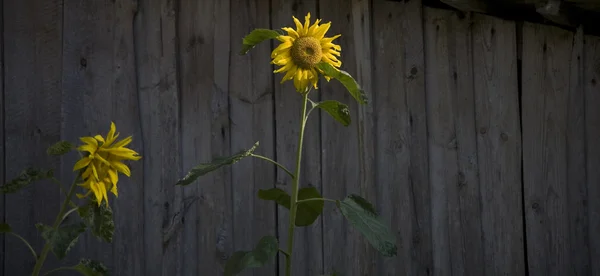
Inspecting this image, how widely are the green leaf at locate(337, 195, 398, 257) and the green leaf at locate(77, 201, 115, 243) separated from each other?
76 cm

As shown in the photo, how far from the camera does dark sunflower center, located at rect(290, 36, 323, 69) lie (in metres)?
3.40

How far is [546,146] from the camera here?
490 cm

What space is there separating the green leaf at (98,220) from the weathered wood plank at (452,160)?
222cm

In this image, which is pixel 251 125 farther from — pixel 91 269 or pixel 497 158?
pixel 91 269

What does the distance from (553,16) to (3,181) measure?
2.68 meters

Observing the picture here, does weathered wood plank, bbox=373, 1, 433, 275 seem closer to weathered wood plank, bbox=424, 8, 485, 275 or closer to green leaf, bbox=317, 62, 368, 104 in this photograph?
weathered wood plank, bbox=424, 8, 485, 275

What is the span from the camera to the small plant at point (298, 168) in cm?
318

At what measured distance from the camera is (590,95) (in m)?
4.90

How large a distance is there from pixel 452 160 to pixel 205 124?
49.7 inches

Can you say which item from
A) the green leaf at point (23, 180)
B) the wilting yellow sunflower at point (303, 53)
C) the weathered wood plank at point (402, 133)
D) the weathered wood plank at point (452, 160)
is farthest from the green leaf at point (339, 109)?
the weathered wood plank at point (452, 160)

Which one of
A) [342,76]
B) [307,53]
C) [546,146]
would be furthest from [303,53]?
[546,146]

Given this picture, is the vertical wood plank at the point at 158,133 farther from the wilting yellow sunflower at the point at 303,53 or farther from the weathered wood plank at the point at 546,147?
the weathered wood plank at the point at 546,147

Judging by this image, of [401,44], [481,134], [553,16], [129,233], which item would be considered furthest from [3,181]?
[553,16]

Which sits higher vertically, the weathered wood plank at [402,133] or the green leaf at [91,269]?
the weathered wood plank at [402,133]
